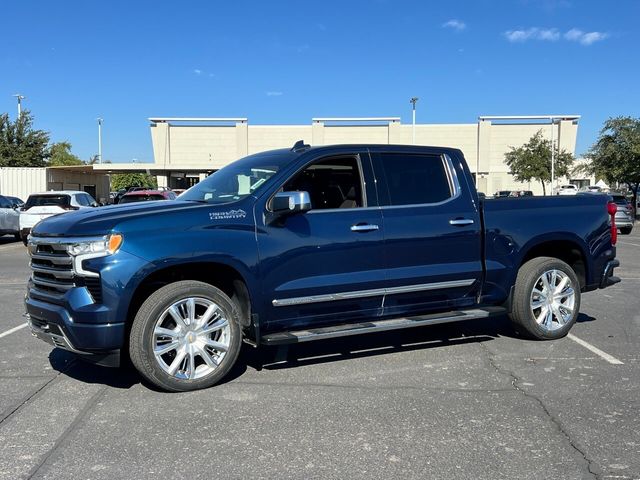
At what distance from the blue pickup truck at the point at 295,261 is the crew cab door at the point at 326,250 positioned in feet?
0.04

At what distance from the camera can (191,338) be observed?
471 centimetres

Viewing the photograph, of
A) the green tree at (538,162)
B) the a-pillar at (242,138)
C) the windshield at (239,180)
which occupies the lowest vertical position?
the windshield at (239,180)

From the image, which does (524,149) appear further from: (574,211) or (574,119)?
(574,211)

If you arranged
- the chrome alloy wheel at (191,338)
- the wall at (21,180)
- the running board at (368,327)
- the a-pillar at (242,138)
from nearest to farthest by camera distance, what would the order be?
the chrome alloy wheel at (191,338) → the running board at (368,327) → the wall at (21,180) → the a-pillar at (242,138)

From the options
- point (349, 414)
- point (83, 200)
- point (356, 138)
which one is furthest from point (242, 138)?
point (349, 414)

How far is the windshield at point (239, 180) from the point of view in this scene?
5227 millimetres

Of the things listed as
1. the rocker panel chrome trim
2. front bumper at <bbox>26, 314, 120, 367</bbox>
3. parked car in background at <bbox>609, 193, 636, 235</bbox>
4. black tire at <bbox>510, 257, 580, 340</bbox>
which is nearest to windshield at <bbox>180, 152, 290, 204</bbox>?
the rocker panel chrome trim

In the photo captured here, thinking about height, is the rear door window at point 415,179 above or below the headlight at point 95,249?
above

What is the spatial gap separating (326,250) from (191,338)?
1.30 meters

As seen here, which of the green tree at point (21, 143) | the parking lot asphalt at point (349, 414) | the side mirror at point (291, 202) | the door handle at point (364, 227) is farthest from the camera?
the green tree at point (21, 143)

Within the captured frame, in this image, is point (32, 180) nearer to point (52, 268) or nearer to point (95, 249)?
point (52, 268)

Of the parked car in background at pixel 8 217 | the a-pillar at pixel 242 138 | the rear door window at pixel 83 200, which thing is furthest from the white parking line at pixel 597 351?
the a-pillar at pixel 242 138

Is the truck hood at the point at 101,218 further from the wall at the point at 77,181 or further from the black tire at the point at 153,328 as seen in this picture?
the wall at the point at 77,181

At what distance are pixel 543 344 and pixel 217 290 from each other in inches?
137
